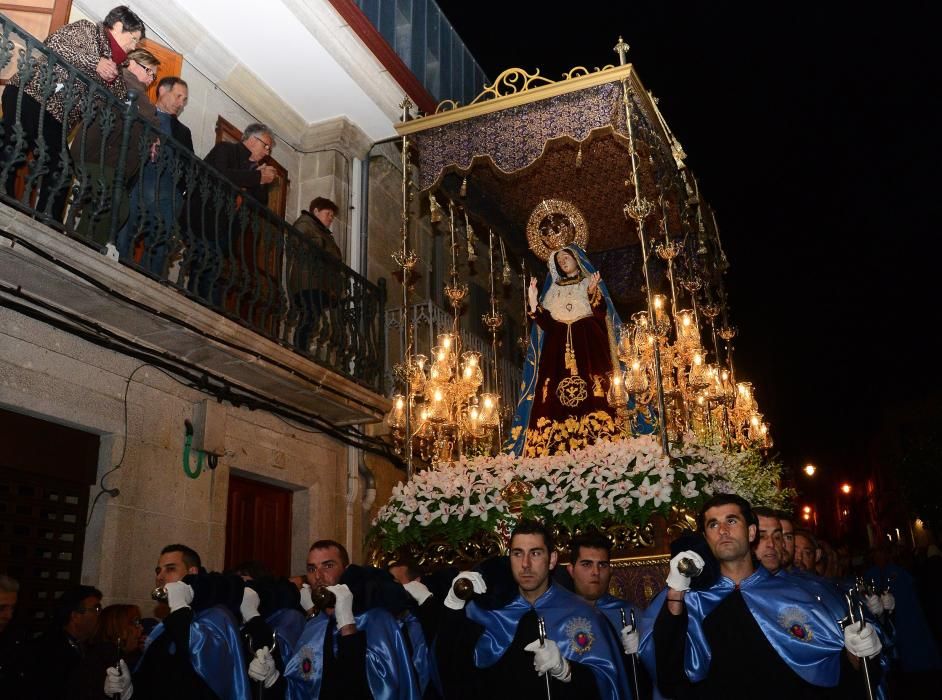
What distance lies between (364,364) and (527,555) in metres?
5.28

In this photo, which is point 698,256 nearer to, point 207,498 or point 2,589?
point 207,498

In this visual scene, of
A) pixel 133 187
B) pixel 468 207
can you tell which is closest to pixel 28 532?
pixel 133 187

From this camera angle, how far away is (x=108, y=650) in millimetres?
4934

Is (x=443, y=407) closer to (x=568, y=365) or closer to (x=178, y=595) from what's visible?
(x=568, y=365)

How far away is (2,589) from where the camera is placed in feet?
16.3

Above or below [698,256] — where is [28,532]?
below

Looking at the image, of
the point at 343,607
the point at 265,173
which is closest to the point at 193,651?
the point at 343,607

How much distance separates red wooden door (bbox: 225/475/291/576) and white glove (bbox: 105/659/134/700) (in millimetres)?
3445

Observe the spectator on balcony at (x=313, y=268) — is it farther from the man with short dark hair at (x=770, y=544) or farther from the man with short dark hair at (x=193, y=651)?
Result: the man with short dark hair at (x=770, y=544)

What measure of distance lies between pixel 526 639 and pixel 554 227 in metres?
6.47

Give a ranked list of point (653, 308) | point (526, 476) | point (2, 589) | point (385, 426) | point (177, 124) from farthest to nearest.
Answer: point (385, 426), point (177, 124), point (653, 308), point (526, 476), point (2, 589)

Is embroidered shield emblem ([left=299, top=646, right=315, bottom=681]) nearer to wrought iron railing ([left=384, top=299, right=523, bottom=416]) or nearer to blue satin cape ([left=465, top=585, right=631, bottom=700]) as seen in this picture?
blue satin cape ([left=465, top=585, right=631, bottom=700])

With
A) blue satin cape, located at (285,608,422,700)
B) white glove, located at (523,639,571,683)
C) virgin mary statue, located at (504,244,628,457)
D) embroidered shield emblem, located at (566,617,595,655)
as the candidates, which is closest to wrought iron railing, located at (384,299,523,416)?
virgin mary statue, located at (504,244,628,457)

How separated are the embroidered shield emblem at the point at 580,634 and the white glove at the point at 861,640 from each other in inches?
46.5
